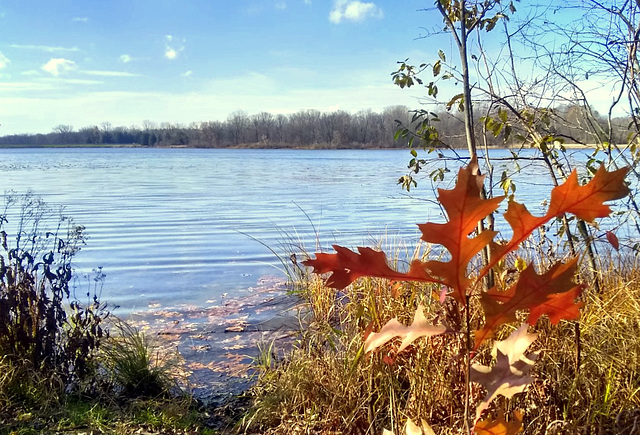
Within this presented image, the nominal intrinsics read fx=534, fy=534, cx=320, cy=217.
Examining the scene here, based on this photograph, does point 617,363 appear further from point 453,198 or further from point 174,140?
point 174,140

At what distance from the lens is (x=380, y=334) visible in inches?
48.3

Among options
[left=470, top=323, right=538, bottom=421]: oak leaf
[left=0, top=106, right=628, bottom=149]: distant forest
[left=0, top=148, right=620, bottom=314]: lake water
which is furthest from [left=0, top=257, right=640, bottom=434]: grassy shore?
[left=0, top=106, right=628, bottom=149]: distant forest

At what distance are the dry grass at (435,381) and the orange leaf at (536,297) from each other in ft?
3.45

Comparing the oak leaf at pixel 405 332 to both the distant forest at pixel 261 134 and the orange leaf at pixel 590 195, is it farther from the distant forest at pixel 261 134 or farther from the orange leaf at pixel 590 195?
the distant forest at pixel 261 134

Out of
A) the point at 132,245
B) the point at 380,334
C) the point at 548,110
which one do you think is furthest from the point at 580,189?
the point at 132,245

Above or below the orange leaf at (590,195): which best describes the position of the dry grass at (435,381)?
below

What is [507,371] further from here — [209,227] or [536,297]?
[209,227]

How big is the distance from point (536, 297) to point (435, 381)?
1925 mm

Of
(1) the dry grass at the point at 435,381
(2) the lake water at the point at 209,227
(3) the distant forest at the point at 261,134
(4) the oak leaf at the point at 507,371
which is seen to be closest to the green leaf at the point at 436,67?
(2) the lake water at the point at 209,227

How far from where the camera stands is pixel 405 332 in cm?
121

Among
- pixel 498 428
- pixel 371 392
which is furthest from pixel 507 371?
pixel 371 392

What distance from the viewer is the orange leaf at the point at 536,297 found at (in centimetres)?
108

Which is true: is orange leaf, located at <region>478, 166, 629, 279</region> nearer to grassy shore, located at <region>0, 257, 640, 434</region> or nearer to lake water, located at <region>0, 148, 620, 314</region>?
grassy shore, located at <region>0, 257, 640, 434</region>

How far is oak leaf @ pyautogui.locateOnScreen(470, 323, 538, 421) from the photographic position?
Result: 1229mm
